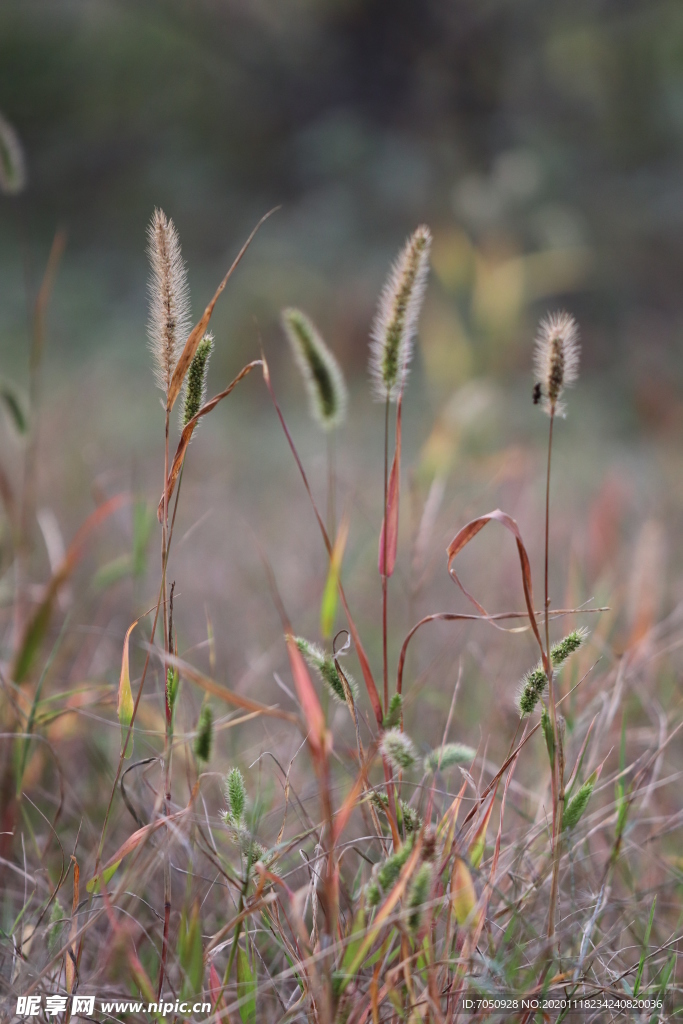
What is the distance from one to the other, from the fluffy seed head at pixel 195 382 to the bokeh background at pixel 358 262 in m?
0.31

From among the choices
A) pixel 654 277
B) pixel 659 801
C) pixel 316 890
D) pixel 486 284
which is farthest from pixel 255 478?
pixel 654 277

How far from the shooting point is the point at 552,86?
16.0 ft

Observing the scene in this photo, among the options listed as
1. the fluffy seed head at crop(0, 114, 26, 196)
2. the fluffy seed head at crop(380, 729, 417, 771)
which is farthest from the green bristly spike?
the fluffy seed head at crop(0, 114, 26, 196)

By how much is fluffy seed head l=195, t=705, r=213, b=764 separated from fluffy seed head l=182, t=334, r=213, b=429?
0.67 ft

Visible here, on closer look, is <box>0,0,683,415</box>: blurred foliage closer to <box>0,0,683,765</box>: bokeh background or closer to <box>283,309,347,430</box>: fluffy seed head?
<box>0,0,683,765</box>: bokeh background

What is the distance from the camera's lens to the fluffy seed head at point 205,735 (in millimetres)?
479

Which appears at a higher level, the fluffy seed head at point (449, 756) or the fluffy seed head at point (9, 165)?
the fluffy seed head at point (9, 165)

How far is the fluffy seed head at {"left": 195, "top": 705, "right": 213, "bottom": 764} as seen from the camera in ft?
1.57

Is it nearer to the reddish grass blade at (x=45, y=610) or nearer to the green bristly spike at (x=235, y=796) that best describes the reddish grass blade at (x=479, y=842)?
the green bristly spike at (x=235, y=796)

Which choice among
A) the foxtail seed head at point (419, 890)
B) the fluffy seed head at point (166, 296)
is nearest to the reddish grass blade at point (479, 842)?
the foxtail seed head at point (419, 890)

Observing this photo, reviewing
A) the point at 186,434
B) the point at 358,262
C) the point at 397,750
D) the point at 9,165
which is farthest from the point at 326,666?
the point at 358,262

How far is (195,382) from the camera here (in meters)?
0.55

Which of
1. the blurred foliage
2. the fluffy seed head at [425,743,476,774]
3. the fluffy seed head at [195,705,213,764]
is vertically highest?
the blurred foliage

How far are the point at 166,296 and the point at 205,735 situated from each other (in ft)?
1.02
